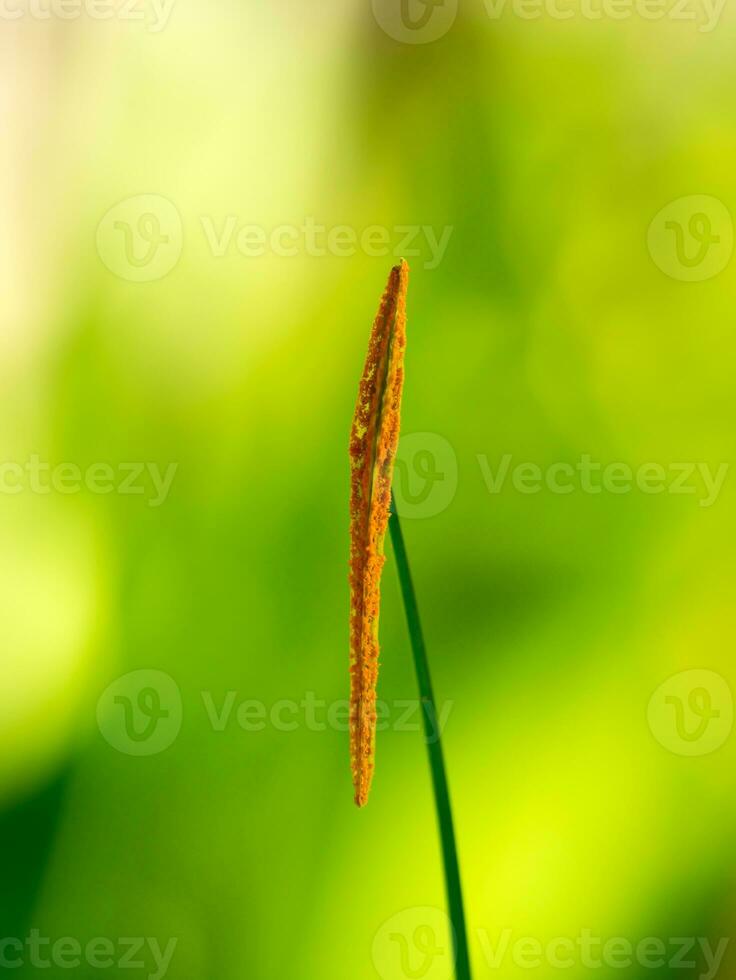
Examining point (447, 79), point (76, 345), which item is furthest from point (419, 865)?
point (447, 79)
